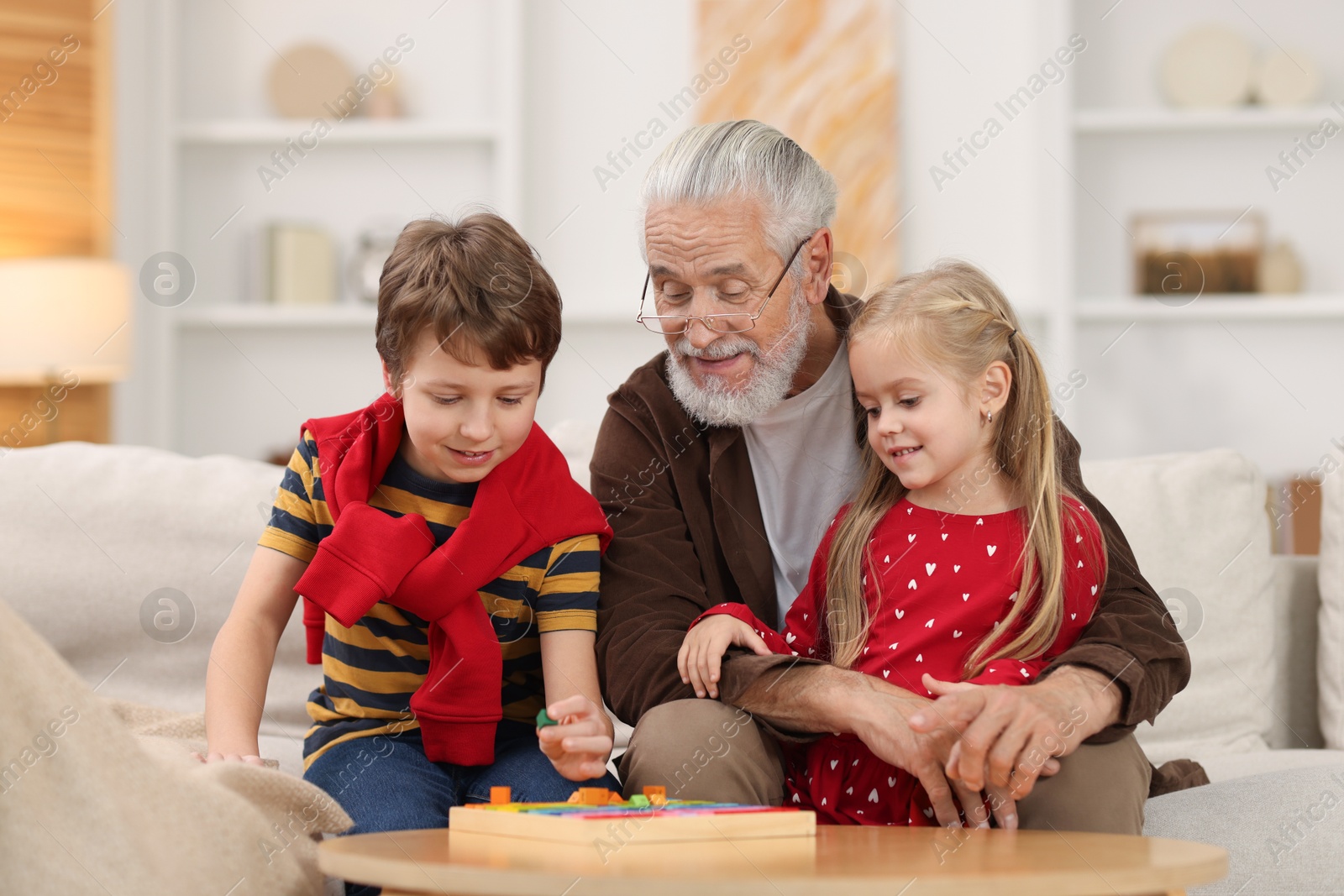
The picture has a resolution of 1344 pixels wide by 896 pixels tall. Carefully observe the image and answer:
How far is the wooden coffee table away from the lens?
880 millimetres

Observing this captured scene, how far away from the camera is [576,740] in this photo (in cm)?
125

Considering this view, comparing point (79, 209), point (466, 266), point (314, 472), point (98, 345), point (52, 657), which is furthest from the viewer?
point (79, 209)

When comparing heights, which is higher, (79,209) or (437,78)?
(437,78)

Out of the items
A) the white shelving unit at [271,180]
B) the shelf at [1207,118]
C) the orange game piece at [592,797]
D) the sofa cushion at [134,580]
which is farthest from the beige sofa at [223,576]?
the shelf at [1207,118]

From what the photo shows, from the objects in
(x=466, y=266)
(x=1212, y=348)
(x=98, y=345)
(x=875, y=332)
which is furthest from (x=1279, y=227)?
(x=98, y=345)

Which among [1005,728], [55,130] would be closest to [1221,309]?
[1005,728]

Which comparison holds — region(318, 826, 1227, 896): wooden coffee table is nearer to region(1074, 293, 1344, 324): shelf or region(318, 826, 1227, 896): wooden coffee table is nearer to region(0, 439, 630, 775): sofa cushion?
region(0, 439, 630, 775): sofa cushion

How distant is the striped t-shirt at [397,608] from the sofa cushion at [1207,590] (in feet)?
3.21

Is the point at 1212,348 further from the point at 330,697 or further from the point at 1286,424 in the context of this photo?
the point at 330,697

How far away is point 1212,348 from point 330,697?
10.8ft

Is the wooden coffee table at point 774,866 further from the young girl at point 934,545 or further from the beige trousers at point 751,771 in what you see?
the young girl at point 934,545

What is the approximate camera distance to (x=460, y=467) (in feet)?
4.87

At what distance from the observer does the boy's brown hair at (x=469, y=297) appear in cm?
141

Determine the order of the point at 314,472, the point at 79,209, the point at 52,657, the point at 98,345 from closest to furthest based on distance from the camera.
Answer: the point at 52,657
the point at 314,472
the point at 98,345
the point at 79,209
